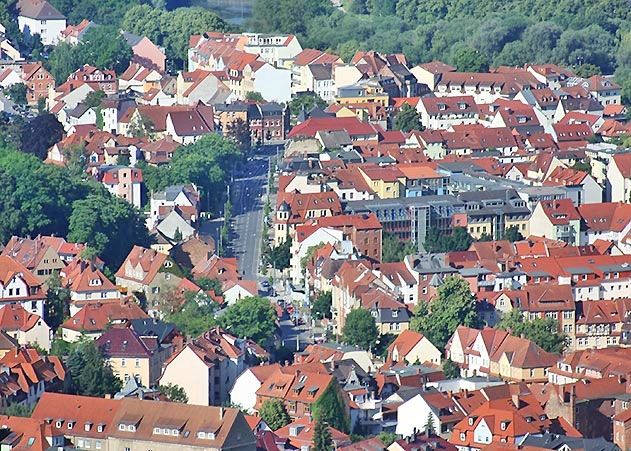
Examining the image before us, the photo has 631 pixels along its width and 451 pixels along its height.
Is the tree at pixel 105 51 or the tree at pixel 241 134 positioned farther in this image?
the tree at pixel 105 51

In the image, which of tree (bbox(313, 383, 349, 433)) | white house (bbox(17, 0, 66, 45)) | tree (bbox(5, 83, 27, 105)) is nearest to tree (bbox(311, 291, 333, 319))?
tree (bbox(313, 383, 349, 433))

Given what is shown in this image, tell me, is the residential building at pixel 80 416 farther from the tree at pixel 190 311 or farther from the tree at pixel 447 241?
the tree at pixel 447 241

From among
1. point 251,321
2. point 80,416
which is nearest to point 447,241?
point 251,321

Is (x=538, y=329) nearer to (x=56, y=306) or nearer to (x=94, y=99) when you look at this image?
(x=56, y=306)

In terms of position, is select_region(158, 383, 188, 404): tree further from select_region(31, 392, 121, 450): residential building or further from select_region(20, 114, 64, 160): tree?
select_region(20, 114, 64, 160): tree

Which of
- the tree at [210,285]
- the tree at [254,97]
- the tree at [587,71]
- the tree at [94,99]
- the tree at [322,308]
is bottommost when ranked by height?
the tree at [322,308]

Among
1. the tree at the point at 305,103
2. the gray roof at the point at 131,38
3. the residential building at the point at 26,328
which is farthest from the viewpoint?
the gray roof at the point at 131,38

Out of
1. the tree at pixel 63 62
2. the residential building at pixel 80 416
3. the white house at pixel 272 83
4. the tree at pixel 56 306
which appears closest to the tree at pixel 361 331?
the tree at pixel 56 306

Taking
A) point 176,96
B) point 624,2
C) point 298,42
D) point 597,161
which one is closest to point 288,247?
point 597,161
